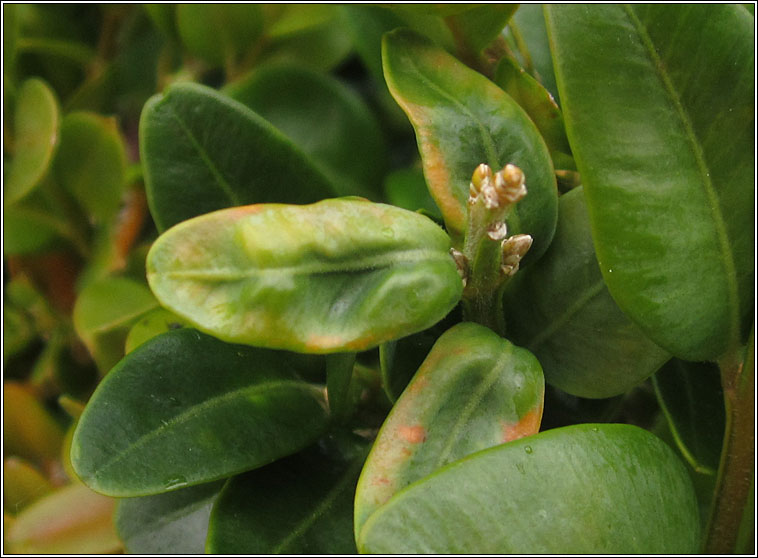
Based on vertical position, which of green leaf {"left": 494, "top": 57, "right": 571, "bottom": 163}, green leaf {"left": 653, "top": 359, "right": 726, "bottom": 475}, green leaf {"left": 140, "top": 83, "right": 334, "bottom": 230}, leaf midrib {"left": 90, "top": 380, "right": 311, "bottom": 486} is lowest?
green leaf {"left": 653, "top": 359, "right": 726, "bottom": 475}

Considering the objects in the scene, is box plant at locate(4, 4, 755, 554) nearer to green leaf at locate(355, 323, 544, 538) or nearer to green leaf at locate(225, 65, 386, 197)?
green leaf at locate(355, 323, 544, 538)

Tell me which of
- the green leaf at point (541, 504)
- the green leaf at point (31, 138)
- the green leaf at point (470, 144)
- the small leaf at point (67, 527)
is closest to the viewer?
the green leaf at point (541, 504)

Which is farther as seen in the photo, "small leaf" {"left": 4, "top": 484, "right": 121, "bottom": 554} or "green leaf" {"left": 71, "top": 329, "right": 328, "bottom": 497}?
"small leaf" {"left": 4, "top": 484, "right": 121, "bottom": 554}

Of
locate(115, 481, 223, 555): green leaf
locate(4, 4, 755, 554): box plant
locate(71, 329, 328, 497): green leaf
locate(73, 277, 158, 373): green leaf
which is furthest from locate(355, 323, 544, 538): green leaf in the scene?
locate(73, 277, 158, 373): green leaf

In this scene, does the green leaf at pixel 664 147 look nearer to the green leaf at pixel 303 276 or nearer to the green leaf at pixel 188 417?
the green leaf at pixel 303 276

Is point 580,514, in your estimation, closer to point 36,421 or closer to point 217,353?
point 217,353

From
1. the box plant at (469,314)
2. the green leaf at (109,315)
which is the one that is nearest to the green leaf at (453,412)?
the box plant at (469,314)

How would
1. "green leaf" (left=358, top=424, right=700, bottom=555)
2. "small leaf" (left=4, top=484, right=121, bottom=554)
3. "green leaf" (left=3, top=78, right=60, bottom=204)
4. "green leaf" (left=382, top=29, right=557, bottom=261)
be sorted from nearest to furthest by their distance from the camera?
"green leaf" (left=358, top=424, right=700, bottom=555) → "green leaf" (left=382, top=29, right=557, bottom=261) → "small leaf" (left=4, top=484, right=121, bottom=554) → "green leaf" (left=3, top=78, right=60, bottom=204)

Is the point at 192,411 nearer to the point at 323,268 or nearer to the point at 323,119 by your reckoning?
the point at 323,268
